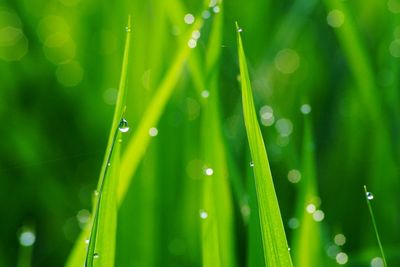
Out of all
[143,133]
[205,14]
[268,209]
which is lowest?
[268,209]

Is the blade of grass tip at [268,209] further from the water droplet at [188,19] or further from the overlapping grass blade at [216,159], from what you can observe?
the water droplet at [188,19]

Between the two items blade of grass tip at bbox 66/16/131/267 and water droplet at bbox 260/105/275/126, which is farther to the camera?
water droplet at bbox 260/105/275/126

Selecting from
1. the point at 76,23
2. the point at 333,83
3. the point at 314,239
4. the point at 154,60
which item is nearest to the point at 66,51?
the point at 76,23

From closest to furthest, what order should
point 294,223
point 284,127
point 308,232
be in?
point 308,232 → point 294,223 → point 284,127

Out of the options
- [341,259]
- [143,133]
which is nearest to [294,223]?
[341,259]

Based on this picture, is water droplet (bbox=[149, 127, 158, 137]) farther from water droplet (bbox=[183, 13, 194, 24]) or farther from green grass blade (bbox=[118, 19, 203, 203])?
water droplet (bbox=[183, 13, 194, 24])

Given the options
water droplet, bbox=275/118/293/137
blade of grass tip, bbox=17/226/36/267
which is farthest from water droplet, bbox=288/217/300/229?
blade of grass tip, bbox=17/226/36/267

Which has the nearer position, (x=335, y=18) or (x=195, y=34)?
(x=195, y=34)

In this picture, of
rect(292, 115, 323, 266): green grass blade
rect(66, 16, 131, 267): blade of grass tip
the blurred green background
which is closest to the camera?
rect(66, 16, 131, 267): blade of grass tip

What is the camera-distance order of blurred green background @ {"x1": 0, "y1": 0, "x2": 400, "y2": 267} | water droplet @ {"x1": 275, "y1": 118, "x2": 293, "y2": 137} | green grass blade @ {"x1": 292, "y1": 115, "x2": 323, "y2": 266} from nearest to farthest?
1. green grass blade @ {"x1": 292, "y1": 115, "x2": 323, "y2": 266}
2. blurred green background @ {"x1": 0, "y1": 0, "x2": 400, "y2": 267}
3. water droplet @ {"x1": 275, "y1": 118, "x2": 293, "y2": 137}

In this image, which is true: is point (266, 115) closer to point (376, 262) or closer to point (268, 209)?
point (376, 262)
